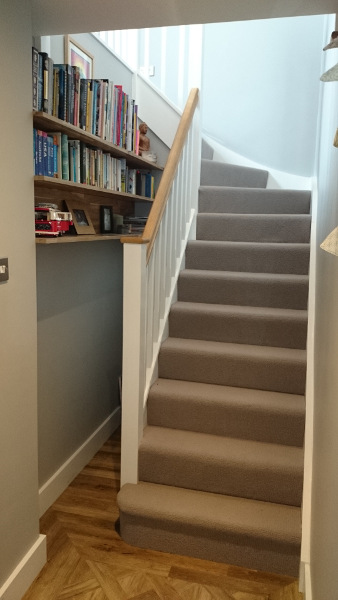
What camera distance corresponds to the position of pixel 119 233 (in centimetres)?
300

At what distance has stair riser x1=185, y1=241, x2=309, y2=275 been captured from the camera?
3188 millimetres

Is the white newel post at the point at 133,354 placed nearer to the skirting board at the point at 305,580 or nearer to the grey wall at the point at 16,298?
the grey wall at the point at 16,298

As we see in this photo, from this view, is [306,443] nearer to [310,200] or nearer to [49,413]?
[49,413]

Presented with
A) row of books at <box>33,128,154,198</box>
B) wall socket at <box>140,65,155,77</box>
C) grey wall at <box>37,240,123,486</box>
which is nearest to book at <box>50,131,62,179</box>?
row of books at <box>33,128,154,198</box>

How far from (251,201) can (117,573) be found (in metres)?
2.68

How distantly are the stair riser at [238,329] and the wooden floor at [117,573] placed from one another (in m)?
1.11

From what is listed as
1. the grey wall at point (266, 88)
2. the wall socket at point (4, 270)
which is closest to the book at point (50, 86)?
the wall socket at point (4, 270)

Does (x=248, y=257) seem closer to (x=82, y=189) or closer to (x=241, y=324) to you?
(x=241, y=324)

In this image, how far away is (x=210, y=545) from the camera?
216 centimetres

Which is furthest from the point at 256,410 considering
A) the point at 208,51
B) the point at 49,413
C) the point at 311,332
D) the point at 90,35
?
the point at 208,51

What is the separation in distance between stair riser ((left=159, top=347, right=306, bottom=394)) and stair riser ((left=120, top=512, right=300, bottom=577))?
2.65 feet

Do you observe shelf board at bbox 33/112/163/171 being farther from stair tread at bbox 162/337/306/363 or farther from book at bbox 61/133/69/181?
stair tread at bbox 162/337/306/363

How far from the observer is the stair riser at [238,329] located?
278cm

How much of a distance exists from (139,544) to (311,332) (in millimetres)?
1385
